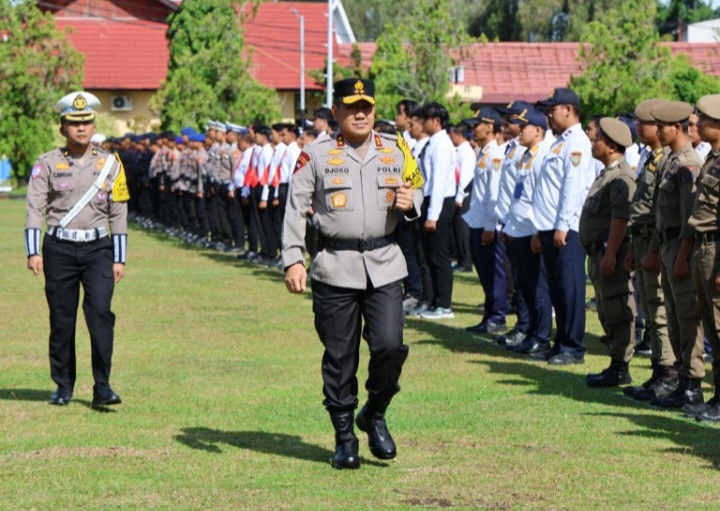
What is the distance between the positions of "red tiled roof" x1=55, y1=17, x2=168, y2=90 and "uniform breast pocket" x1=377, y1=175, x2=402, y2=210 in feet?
219

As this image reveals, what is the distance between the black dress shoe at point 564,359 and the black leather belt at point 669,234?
2.46 m

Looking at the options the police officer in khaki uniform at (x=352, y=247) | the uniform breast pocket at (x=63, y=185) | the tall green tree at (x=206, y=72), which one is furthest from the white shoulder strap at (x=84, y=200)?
the tall green tree at (x=206, y=72)

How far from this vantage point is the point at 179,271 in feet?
76.4

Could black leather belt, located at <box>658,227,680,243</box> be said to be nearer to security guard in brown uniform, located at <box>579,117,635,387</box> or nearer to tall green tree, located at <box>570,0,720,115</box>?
security guard in brown uniform, located at <box>579,117,635,387</box>

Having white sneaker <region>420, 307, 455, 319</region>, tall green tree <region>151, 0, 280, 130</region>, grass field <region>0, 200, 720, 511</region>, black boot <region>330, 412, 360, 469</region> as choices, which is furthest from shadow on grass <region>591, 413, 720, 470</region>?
tall green tree <region>151, 0, 280, 130</region>

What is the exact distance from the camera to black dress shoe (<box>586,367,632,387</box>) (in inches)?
448

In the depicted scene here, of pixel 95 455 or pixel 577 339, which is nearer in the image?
pixel 95 455

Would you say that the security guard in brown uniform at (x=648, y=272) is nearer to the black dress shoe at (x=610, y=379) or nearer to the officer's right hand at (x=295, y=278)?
the black dress shoe at (x=610, y=379)

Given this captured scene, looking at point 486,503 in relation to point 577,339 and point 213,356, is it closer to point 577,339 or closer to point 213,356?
point 577,339

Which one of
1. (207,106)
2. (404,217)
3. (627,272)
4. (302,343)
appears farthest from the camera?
(207,106)

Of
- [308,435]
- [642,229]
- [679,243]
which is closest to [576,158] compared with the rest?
[642,229]

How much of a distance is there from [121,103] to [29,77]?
22.6m

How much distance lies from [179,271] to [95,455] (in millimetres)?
14473

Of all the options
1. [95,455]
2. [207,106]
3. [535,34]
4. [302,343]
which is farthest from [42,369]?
[535,34]
